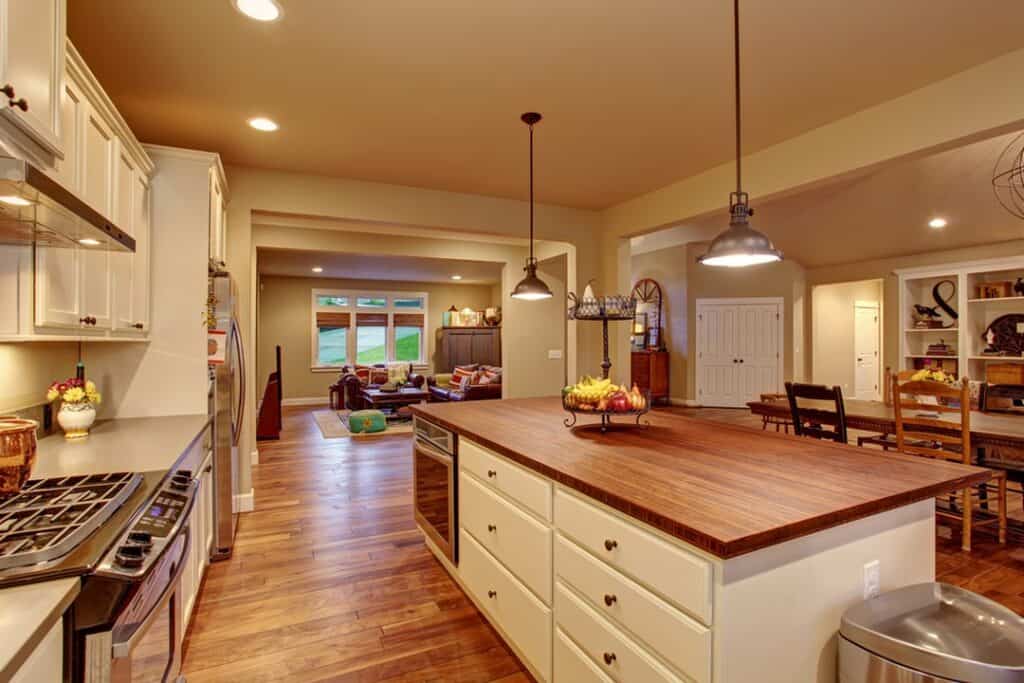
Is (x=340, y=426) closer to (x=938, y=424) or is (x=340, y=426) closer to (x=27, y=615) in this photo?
(x=938, y=424)

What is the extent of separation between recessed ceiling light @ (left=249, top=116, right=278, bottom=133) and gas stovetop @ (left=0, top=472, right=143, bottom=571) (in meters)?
2.31

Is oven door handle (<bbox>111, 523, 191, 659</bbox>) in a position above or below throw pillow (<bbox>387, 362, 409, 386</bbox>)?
below

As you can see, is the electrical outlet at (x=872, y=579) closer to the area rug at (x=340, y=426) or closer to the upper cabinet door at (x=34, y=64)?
the upper cabinet door at (x=34, y=64)

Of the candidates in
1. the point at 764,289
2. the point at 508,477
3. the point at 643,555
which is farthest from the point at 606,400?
the point at 764,289

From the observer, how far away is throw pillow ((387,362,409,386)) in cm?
928

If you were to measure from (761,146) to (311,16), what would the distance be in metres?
2.96

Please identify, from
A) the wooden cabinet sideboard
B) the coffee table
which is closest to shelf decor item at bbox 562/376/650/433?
the coffee table

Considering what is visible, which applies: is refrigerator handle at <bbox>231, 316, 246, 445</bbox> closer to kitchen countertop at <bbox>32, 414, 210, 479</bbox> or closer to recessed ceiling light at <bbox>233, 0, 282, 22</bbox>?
kitchen countertop at <bbox>32, 414, 210, 479</bbox>

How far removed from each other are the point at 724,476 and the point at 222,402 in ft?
9.31

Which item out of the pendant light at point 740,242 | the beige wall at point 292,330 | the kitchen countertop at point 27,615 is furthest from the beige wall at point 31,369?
the beige wall at point 292,330

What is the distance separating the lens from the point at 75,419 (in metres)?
2.25

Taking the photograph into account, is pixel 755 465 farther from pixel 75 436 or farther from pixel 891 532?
pixel 75 436

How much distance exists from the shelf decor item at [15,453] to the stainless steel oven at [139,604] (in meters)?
0.32

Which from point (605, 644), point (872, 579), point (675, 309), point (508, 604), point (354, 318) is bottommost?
point (508, 604)
